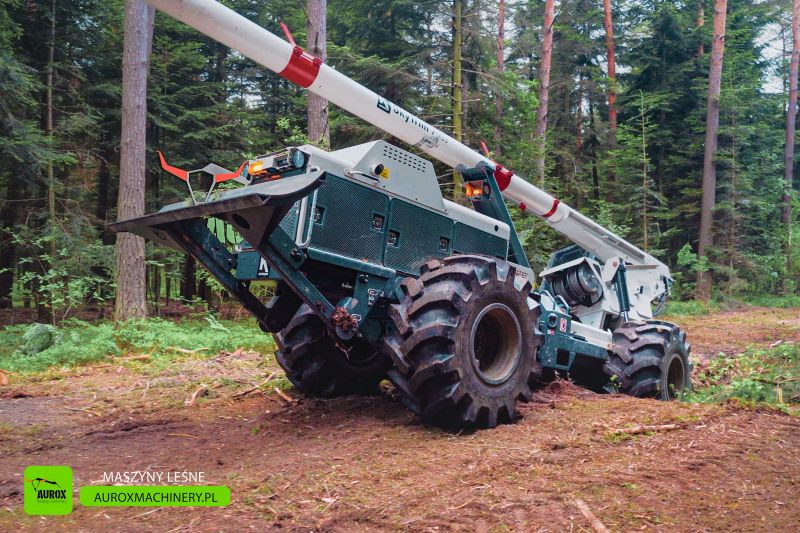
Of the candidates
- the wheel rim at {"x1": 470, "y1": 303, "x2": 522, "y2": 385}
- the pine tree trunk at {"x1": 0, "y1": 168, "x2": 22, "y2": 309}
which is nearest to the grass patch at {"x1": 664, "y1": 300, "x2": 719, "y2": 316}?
the wheel rim at {"x1": 470, "y1": 303, "x2": 522, "y2": 385}

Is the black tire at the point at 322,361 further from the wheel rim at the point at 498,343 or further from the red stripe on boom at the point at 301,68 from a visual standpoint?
the red stripe on boom at the point at 301,68

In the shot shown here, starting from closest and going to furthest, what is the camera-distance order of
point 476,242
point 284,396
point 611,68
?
point 284,396 → point 476,242 → point 611,68

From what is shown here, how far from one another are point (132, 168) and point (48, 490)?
27.6ft

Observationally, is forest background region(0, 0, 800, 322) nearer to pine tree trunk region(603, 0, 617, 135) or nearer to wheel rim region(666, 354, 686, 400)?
pine tree trunk region(603, 0, 617, 135)

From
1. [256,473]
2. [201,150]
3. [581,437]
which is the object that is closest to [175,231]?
[256,473]

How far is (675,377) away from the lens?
7371mm

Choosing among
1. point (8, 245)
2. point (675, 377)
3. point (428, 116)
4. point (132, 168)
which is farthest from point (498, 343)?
point (8, 245)

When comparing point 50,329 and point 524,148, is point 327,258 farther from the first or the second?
point 524,148

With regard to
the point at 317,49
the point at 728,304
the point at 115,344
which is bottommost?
the point at 115,344

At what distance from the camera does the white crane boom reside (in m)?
4.40

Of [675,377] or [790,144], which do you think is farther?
[790,144]

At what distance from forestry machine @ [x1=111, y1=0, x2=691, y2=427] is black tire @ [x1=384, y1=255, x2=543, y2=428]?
0.01 meters

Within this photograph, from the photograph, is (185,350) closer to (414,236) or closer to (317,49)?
(414,236)

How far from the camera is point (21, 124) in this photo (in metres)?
11.0
